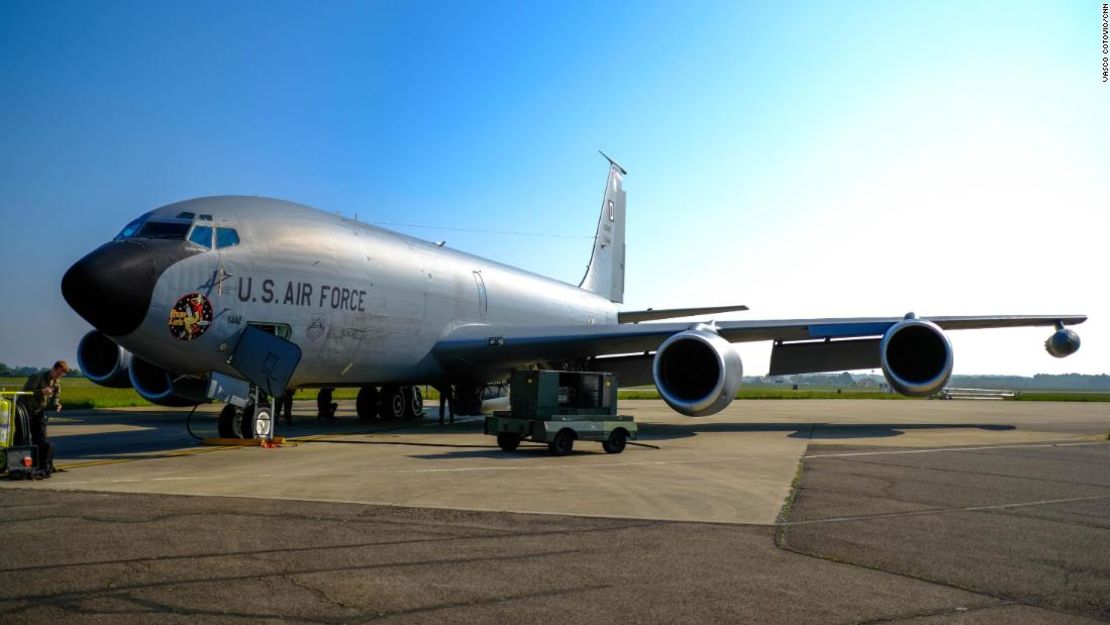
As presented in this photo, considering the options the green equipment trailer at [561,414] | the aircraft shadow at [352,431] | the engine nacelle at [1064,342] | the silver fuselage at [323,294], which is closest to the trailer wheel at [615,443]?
the green equipment trailer at [561,414]

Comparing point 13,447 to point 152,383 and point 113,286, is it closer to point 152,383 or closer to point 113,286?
point 113,286

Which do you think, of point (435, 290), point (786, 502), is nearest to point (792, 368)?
point (435, 290)

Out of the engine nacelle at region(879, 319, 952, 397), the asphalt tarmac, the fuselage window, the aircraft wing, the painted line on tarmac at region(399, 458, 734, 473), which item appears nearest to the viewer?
the asphalt tarmac

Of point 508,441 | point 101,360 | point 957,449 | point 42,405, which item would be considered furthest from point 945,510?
point 101,360

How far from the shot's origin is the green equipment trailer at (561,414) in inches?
508

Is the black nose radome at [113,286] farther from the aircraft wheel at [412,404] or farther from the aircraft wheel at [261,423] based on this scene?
the aircraft wheel at [412,404]

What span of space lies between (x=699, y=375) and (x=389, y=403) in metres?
9.20

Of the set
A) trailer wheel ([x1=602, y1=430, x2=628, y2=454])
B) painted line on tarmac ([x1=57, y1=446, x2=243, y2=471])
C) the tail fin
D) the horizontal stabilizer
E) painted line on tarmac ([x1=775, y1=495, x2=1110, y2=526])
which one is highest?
the tail fin

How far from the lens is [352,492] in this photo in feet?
28.3

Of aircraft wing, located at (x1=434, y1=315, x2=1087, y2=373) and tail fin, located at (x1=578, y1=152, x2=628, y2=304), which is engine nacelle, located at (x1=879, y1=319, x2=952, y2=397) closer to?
aircraft wing, located at (x1=434, y1=315, x2=1087, y2=373)

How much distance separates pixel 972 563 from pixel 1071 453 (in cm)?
1052

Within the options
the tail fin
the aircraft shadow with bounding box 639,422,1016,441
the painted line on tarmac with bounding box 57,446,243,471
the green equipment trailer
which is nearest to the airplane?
the painted line on tarmac with bounding box 57,446,243,471

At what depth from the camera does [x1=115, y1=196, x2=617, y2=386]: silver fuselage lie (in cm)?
1285

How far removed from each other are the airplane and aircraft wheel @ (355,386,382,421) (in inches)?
1.5
